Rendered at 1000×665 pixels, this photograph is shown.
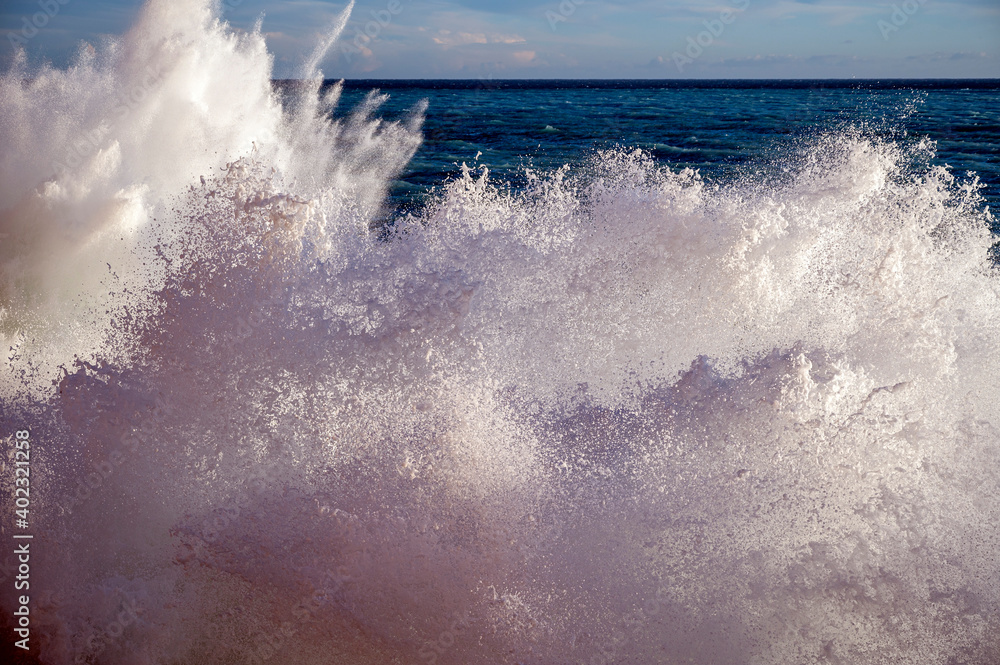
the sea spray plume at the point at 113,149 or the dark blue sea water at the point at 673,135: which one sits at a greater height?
the dark blue sea water at the point at 673,135

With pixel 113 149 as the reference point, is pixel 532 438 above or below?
below

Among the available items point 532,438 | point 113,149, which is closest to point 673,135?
point 113,149

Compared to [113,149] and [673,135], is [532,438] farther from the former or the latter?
[673,135]

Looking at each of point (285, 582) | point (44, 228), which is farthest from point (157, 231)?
point (285, 582)

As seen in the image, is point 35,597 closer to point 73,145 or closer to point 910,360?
point 910,360

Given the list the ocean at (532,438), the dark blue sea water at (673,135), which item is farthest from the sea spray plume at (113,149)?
the dark blue sea water at (673,135)

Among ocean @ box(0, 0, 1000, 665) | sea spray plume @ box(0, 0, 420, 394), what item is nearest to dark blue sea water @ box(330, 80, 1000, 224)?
sea spray plume @ box(0, 0, 420, 394)

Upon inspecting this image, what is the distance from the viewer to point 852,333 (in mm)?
3266

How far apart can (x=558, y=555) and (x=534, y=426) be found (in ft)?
1.88

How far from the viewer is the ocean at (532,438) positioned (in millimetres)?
2598

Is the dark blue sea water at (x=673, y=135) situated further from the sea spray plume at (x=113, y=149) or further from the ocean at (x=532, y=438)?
the ocean at (x=532, y=438)

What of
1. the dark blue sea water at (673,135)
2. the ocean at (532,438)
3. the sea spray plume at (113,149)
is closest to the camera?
the ocean at (532,438)

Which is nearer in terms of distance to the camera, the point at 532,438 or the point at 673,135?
the point at 532,438

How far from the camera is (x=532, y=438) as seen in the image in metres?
2.87
